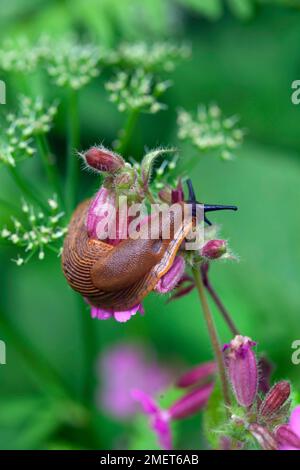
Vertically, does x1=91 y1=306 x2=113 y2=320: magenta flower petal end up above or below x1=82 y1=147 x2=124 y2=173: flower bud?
below

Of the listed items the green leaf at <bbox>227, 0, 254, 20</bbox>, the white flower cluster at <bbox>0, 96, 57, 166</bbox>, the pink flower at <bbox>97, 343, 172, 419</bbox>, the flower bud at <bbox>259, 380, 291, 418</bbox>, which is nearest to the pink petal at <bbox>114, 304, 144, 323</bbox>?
the flower bud at <bbox>259, 380, 291, 418</bbox>

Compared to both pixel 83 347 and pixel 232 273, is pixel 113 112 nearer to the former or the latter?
pixel 232 273

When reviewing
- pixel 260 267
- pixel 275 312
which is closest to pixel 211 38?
pixel 260 267

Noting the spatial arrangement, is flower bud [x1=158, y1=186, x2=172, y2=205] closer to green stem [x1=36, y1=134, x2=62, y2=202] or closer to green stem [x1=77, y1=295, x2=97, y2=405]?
green stem [x1=36, y1=134, x2=62, y2=202]

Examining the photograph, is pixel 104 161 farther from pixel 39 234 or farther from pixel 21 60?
pixel 21 60

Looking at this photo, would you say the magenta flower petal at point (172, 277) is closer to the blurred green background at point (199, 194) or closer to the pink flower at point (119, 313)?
the pink flower at point (119, 313)
